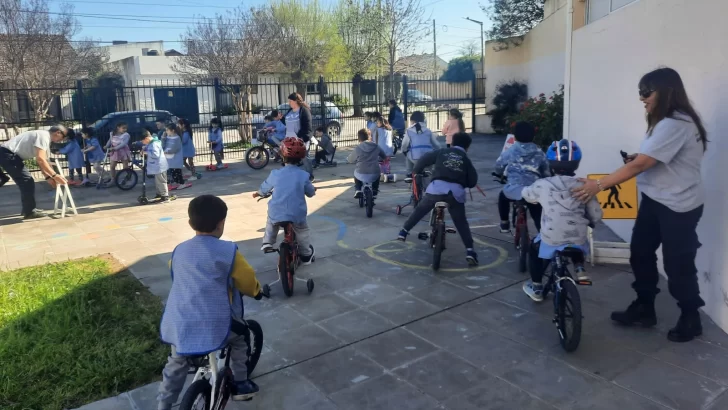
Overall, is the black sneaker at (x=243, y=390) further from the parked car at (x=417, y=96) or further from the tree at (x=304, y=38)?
the tree at (x=304, y=38)

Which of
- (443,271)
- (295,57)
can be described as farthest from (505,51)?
(443,271)

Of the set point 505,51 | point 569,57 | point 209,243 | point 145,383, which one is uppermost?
point 505,51

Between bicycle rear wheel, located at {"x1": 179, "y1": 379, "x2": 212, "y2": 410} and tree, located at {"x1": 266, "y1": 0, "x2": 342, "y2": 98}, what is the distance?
2656 centimetres

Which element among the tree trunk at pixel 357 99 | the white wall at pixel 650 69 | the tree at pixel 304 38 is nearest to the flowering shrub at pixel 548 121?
the white wall at pixel 650 69

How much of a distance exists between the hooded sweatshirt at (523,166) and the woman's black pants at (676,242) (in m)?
1.54

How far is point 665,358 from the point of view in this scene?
4113mm

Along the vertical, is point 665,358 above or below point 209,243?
below

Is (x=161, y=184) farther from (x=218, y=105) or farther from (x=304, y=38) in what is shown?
(x=304, y=38)

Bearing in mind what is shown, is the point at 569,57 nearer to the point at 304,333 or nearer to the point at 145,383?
the point at 304,333

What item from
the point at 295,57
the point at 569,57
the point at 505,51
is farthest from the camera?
the point at 295,57

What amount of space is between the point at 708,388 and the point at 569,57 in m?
6.89

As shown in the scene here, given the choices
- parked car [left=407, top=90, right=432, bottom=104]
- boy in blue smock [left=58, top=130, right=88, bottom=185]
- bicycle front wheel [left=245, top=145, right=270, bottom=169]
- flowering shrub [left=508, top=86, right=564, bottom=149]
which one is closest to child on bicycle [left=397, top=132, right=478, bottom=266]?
flowering shrub [left=508, top=86, right=564, bottom=149]

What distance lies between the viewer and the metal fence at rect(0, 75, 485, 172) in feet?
52.7

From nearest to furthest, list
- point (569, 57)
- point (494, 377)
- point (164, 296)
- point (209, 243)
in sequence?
1. point (209, 243)
2. point (494, 377)
3. point (164, 296)
4. point (569, 57)
